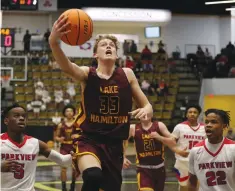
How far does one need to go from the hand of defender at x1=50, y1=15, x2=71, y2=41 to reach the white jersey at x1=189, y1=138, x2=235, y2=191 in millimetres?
1890

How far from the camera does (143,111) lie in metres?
4.65

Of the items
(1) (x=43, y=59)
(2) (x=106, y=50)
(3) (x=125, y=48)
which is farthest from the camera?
(3) (x=125, y=48)

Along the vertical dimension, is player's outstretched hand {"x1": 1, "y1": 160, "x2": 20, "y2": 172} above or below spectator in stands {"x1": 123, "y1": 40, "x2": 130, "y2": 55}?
→ below

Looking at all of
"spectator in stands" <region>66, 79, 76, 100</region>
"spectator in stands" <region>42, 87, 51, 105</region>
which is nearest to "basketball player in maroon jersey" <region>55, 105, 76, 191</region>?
"spectator in stands" <region>42, 87, 51, 105</region>

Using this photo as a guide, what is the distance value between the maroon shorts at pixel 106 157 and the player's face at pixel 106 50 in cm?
79

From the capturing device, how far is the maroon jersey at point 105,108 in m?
4.82

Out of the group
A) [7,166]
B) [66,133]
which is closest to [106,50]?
[7,166]

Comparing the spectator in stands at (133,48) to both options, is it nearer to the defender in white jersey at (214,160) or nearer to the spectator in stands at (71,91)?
the spectator in stands at (71,91)

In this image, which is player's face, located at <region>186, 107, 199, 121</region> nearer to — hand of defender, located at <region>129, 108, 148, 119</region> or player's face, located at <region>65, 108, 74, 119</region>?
player's face, located at <region>65, 108, 74, 119</region>

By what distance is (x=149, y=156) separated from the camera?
770 centimetres

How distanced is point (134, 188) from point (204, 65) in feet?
54.1

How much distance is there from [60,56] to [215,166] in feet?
6.15

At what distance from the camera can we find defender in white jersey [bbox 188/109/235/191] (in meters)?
5.09

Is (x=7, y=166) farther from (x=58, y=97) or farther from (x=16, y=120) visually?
(x=58, y=97)
